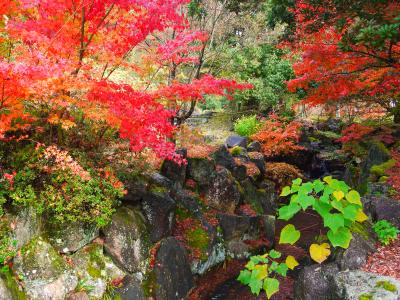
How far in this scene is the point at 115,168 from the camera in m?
8.77

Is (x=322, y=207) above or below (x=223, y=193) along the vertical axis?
above

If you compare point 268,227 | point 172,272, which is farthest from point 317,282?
point 268,227

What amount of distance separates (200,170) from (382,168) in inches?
253

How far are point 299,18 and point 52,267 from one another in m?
9.79

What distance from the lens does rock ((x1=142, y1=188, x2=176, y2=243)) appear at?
8.96m

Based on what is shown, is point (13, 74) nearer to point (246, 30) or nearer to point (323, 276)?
point (323, 276)

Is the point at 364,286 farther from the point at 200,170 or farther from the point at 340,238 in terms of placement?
the point at 200,170

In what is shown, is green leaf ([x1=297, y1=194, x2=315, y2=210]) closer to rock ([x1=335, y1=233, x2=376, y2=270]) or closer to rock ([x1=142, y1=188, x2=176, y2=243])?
rock ([x1=335, y1=233, x2=376, y2=270])

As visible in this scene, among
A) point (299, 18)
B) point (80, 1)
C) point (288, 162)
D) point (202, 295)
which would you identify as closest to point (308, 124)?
point (288, 162)

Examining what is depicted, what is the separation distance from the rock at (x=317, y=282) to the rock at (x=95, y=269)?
3.97 meters

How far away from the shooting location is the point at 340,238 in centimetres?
341

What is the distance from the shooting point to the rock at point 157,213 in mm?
8961

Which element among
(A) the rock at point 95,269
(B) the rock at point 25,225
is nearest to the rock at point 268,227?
(A) the rock at point 95,269

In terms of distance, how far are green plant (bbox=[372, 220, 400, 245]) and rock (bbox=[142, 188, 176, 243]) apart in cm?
505
